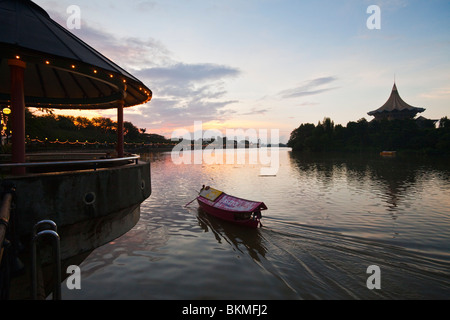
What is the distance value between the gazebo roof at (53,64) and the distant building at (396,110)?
163 metres

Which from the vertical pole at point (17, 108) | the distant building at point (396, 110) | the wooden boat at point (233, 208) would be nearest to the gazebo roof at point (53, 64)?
the vertical pole at point (17, 108)

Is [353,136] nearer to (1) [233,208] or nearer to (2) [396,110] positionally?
(2) [396,110]

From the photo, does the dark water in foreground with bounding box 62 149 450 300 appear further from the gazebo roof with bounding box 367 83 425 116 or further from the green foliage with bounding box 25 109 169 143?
the gazebo roof with bounding box 367 83 425 116

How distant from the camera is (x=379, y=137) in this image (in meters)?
121

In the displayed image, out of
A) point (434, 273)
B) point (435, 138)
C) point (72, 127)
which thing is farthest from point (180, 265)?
point (72, 127)

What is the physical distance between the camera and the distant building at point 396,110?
474 feet

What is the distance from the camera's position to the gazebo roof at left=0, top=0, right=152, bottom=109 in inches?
308

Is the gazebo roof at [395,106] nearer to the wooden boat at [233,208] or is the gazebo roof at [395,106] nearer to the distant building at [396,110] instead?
the distant building at [396,110]

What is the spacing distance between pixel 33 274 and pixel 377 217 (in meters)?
20.3

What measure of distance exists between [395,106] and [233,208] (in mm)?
172733

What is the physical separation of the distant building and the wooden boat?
512ft

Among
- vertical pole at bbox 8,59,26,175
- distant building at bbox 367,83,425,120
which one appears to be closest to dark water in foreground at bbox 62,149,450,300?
vertical pole at bbox 8,59,26,175

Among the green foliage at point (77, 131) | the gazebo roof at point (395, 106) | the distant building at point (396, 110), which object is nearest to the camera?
the green foliage at point (77, 131)

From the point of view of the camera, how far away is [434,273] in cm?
995
